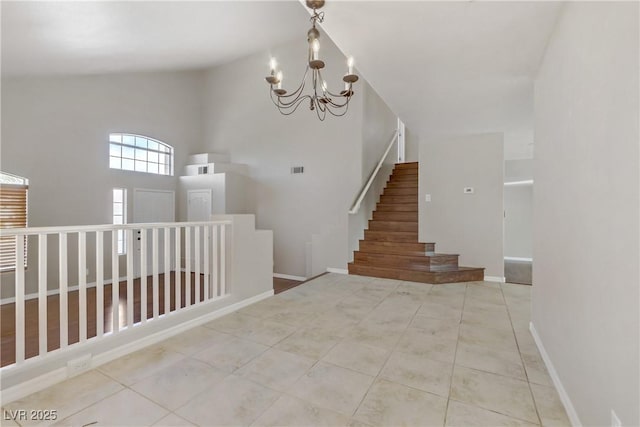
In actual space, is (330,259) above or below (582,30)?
below

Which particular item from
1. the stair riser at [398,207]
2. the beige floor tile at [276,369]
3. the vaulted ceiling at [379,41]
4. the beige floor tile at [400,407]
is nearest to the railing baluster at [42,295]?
the beige floor tile at [276,369]

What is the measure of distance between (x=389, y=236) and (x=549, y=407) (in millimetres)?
3753

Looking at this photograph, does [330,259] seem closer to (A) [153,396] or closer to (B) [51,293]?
(A) [153,396]

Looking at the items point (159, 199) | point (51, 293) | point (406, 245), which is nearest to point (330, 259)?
point (406, 245)

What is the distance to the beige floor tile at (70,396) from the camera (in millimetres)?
1543

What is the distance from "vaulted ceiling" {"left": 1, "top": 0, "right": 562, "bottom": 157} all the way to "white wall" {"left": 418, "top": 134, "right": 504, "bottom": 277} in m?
0.50

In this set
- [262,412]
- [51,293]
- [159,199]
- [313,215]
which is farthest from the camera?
[159,199]

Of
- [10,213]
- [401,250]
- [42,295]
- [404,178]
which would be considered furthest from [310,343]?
[404,178]

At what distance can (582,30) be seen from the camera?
4.64ft

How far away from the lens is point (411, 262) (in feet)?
14.9

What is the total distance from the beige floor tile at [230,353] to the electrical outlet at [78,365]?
0.67 m

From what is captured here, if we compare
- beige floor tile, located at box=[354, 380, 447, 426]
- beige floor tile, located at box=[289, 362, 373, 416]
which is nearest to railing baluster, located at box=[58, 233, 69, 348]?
beige floor tile, located at box=[289, 362, 373, 416]

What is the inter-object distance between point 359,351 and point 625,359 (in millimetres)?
1540

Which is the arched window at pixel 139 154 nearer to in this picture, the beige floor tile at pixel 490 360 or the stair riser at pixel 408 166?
the stair riser at pixel 408 166
